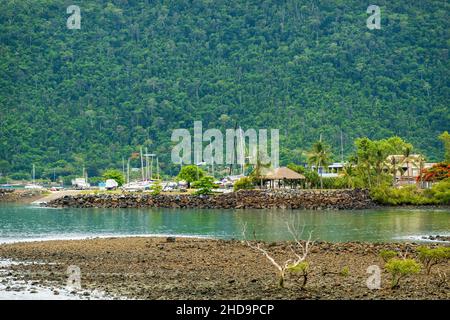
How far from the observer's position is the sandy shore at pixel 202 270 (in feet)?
102

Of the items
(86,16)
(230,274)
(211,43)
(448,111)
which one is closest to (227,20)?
(211,43)

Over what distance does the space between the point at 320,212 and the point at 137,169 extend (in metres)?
Answer: 69.8

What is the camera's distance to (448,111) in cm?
15362

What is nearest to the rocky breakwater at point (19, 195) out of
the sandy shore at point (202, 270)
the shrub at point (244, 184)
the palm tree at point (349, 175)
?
→ the shrub at point (244, 184)

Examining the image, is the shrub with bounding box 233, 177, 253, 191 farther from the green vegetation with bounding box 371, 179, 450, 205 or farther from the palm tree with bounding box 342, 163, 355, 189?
the green vegetation with bounding box 371, 179, 450, 205

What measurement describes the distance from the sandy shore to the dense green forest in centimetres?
9054

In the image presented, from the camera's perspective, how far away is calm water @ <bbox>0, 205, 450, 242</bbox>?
54.5 metres

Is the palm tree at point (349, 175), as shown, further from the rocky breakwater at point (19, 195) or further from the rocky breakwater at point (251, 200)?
the rocky breakwater at point (19, 195)

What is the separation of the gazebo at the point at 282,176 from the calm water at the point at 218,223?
12472 mm

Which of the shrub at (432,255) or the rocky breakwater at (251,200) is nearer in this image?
the shrub at (432,255)

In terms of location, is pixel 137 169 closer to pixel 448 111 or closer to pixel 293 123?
pixel 293 123

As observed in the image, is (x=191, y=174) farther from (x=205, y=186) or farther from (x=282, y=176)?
(x=282, y=176)

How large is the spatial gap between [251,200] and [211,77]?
94135 millimetres

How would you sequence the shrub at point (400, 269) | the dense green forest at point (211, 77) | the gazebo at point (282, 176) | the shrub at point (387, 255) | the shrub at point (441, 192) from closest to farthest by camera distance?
1. the shrub at point (400, 269)
2. the shrub at point (387, 255)
3. the shrub at point (441, 192)
4. the gazebo at point (282, 176)
5. the dense green forest at point (211, 77)
